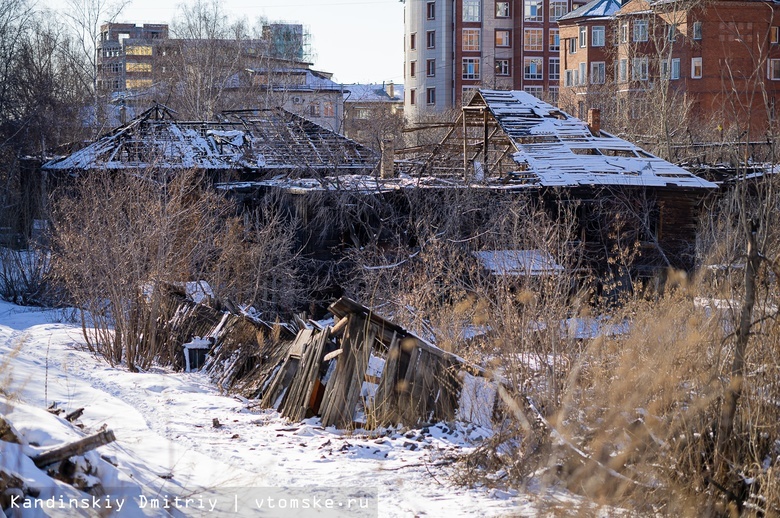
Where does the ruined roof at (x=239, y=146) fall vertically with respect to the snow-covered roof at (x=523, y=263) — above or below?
above

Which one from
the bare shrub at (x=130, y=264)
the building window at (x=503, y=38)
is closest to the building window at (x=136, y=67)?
the building window at (x=503, y=38)

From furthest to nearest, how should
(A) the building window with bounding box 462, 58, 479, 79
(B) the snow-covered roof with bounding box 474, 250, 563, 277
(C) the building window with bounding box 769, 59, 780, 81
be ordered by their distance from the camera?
(A) the building window with bounding box 462, 58, 479, 79 < (C) the building window with bounding box 769, 59, 780, 81 < (B) the snow-covered roof with bounding box 474, 250, 563, 277

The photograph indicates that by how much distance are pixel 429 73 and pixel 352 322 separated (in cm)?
5799

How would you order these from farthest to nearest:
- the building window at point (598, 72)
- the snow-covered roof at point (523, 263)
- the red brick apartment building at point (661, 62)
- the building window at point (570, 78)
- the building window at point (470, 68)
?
the building window at point (470, 68), the building window at point (570, 78), the building window at point (598, 72), the red brick apartment building at point (661, 62), the snow-covered roof at point (523, 263)

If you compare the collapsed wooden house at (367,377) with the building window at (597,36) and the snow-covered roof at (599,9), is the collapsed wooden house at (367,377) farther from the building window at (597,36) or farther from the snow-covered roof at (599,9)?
the snow-covered roof at (599,9)

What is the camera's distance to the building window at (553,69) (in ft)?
214

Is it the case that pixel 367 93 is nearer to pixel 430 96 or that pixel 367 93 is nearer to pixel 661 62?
pixel 430 96

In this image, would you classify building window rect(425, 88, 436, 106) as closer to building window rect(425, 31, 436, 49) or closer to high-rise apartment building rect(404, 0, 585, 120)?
high-rise apartment building rect(404, 0, 585, 120)

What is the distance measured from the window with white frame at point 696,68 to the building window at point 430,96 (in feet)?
69.6

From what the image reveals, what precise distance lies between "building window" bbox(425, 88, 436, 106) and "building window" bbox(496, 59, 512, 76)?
5.08 m

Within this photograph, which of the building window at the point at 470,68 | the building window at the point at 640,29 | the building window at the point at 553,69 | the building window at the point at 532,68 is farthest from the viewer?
the building window at the point at 553,69

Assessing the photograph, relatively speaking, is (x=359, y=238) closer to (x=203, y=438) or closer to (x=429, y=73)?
(x=203, y=438)

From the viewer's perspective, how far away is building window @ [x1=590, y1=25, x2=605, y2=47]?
55.4 metres

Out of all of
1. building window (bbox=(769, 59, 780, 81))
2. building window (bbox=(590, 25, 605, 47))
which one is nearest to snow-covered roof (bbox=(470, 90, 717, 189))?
building window (bbox=(769, 59, 780, 81))
